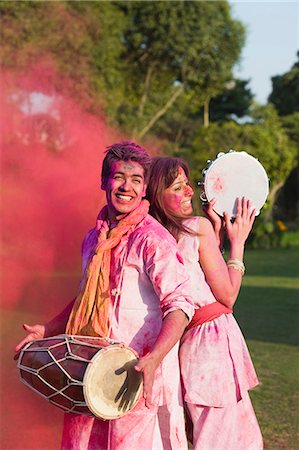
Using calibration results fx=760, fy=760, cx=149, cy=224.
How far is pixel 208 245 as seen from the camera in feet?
10.8

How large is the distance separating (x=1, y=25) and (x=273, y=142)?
14541 millimetres

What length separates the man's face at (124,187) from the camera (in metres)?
3.03

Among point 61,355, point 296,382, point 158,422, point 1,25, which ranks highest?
point 1,25

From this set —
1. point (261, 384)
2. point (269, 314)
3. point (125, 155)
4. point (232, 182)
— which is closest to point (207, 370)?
point (232, 182)

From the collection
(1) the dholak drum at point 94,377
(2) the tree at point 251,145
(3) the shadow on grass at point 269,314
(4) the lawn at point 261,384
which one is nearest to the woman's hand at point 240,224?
(1) the dholak drum at point 94,377

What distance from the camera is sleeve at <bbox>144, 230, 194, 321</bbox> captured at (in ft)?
9.32

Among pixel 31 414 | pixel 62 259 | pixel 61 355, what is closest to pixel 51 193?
pixel 62 259

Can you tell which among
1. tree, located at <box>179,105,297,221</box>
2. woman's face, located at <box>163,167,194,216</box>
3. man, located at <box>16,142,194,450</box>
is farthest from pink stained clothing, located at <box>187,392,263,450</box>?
tree, located at <box>179,105,297,221</box>

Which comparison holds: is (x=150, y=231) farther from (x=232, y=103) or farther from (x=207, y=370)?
(x=232, y=103)

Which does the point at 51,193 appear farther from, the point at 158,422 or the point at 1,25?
the point at 1,25

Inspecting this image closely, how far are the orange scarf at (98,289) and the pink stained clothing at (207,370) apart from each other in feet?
1.20

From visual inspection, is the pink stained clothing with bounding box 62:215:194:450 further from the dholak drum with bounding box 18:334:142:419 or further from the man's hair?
the man's hair

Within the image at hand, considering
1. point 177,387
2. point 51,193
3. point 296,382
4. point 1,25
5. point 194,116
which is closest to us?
point 177,387

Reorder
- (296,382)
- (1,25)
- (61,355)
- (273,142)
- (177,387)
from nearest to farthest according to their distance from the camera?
1. (61,355)
2. (177,387)
3. (296,382)
4. (1,25)
5. (273,142)
